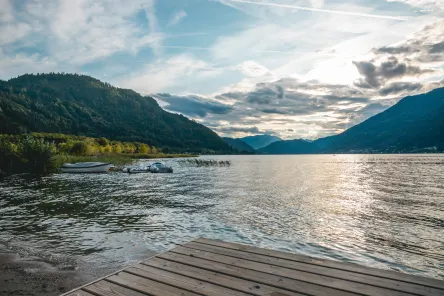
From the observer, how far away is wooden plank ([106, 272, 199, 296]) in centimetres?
540

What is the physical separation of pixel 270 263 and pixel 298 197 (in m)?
24.9

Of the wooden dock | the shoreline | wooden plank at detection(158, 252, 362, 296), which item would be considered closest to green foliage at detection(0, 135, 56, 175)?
the shoreline

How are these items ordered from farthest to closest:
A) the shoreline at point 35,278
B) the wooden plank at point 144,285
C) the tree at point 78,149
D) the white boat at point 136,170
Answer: the tree at point 78,149 → the white boat at point 136,170 → the shoreline at point 35,278 → the wooden plank at point 144,285

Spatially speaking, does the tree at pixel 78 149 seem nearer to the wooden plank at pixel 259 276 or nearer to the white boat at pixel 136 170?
the white boat at pixel 136 170

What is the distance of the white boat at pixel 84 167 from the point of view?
63.8 meters

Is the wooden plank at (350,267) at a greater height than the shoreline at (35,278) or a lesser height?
greater

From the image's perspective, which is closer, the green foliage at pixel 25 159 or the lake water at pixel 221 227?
the lake water at pixel 221 227

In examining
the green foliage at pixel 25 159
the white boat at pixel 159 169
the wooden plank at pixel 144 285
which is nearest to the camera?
the wooden plank at pixel 144 285

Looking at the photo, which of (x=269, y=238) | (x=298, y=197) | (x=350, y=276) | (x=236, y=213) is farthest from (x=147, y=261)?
(x=298, y=197)

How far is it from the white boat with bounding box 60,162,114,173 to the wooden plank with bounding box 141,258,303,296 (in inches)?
2530

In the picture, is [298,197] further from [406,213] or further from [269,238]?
[269,238]

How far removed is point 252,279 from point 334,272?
6.13 ft

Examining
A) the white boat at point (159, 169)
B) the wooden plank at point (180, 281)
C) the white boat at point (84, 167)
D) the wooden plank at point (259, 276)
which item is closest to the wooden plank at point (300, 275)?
the wooden plank at point (259, 276)

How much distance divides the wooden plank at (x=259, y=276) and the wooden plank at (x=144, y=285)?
1193 millimetres
